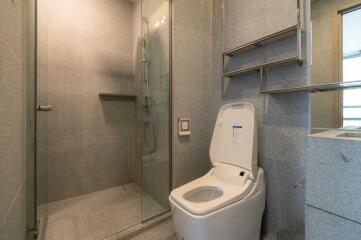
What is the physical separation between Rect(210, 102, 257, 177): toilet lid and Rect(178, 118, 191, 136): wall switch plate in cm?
30

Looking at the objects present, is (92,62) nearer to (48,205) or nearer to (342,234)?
(48,205)

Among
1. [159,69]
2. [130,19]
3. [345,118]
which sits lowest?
[345,118]

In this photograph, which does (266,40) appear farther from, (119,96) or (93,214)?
(93,214)

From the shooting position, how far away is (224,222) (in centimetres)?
96

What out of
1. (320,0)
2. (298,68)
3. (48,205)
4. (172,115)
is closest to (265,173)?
(298,68)

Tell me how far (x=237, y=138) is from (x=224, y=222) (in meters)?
0.60

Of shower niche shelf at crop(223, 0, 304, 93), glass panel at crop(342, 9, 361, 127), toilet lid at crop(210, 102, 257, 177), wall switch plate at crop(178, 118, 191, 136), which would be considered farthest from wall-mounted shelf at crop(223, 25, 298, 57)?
wall switch plate at crop(178, 118, 191, 136)

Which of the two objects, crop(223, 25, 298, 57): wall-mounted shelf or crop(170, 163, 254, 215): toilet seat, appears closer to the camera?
crop(170, 163, 254, 215): toilet seat

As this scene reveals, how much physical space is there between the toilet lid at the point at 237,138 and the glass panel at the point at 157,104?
1.57 ft

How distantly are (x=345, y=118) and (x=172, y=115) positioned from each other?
1197 millimetres

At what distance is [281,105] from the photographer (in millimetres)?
1231

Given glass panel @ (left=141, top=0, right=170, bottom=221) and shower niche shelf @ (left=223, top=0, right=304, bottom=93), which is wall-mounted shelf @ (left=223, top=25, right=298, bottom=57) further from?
glass panel @ (left=141, top=0, right=170, bottom=221)

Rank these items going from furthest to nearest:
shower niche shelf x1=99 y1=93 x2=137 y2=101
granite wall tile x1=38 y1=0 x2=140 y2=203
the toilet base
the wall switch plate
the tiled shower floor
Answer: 1. shower niche shelf x1=99 y1=93 x2=137 y2=101
2. granite wall tile x1=38 y1=0 x2=140 y2=203
3. the wall switch plate
4. the tiled shower floor
5. the toilet base

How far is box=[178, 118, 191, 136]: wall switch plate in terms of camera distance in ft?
5.45
